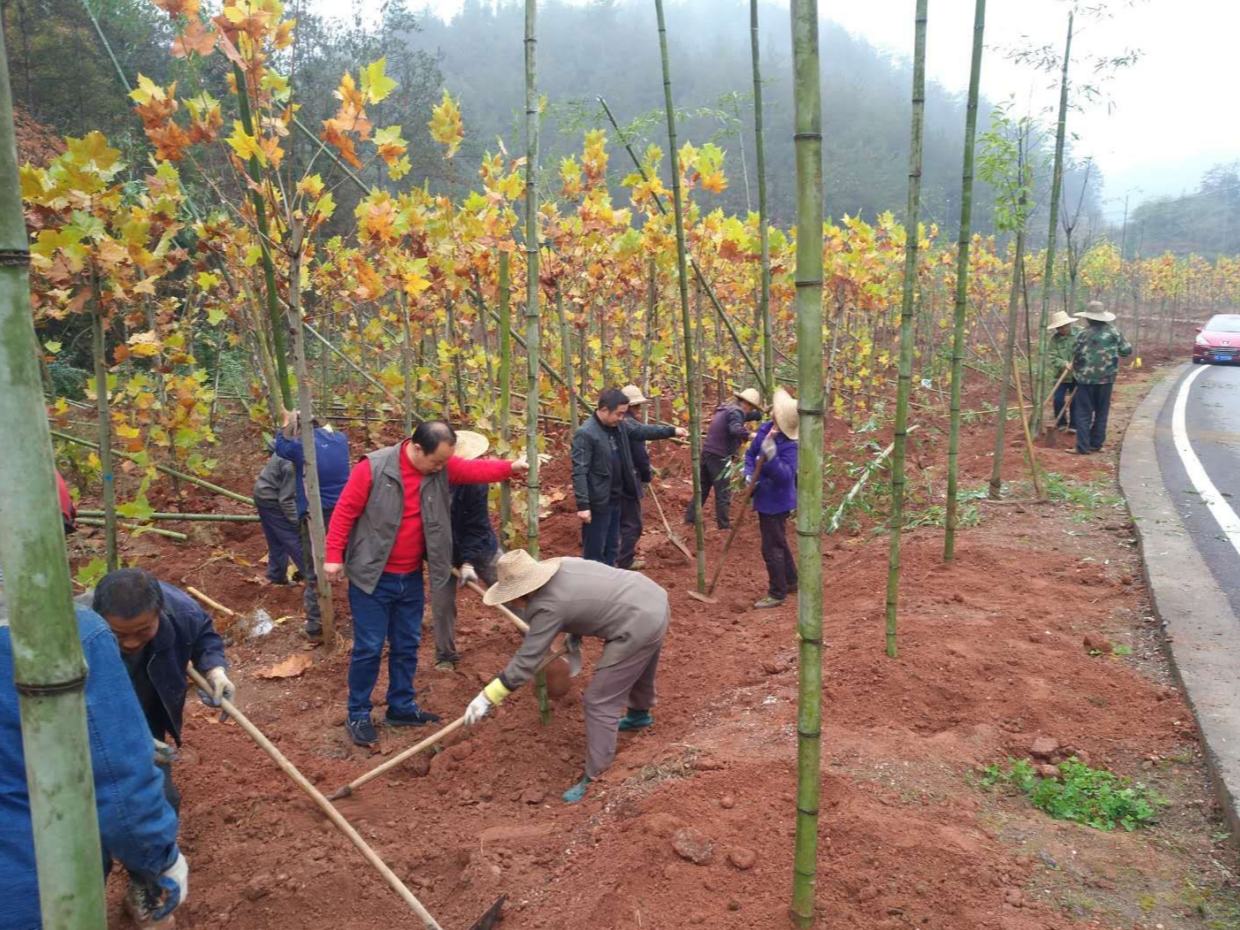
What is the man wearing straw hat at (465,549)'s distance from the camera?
4797 mm

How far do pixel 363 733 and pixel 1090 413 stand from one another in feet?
26.6

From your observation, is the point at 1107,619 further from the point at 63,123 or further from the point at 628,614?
the point at 63,123

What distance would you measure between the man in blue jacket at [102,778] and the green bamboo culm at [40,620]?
0.65m

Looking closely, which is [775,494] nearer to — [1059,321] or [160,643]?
[160,643]

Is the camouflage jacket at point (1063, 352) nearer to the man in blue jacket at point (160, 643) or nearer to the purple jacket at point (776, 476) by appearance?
the purple jacket at point (776, 476)

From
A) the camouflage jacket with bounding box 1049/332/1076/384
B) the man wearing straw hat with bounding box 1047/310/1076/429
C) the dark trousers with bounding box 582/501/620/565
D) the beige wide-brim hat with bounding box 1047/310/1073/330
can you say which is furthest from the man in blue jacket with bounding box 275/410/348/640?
the camouflage jacket with bounding box 1049/332/1076/384

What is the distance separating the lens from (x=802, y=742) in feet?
6.66

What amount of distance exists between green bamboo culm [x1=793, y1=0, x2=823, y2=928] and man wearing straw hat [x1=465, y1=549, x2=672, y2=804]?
174cm

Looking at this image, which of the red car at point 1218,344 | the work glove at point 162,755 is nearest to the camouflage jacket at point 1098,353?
the work glove at point 162,755

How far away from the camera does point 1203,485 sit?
730 centimetres

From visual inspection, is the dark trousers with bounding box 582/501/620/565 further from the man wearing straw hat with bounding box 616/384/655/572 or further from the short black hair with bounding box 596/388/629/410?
the short black hair with bounding box 596/388/629/410

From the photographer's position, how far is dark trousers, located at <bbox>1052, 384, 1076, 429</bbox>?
9.45m

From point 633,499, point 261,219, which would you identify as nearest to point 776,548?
point 633,499

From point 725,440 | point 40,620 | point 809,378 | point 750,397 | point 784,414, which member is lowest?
point 725,440
